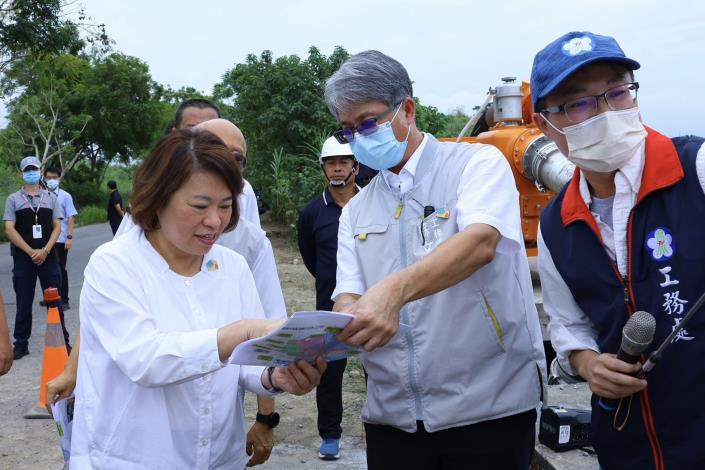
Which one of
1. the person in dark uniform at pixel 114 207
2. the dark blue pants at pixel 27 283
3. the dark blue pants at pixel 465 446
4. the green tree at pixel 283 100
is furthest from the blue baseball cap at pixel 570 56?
the green tree at pixel 283 100

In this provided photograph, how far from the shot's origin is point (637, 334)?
1.87 m

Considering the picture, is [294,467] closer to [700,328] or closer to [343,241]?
[343,241]

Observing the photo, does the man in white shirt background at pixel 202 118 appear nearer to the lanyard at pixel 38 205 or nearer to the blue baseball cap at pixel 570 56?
the blue baseball cap at pixel 570 56

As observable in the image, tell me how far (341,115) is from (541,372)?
47.3 inches

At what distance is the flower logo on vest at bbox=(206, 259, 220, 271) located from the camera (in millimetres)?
2454

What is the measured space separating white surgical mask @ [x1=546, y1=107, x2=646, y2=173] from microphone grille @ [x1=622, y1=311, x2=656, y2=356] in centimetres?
49

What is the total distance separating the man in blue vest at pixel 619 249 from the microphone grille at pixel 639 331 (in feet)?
0.34

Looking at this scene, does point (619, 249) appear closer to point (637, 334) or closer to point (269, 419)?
point (637, 334)

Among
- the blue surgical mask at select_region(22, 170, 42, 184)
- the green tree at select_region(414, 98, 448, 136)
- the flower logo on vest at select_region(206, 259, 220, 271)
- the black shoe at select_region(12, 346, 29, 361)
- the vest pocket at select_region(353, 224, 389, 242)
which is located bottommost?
the black shoe at select_region(12, 346, 29, 361)

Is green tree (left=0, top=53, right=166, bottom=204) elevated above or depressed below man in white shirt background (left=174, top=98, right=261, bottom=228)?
above

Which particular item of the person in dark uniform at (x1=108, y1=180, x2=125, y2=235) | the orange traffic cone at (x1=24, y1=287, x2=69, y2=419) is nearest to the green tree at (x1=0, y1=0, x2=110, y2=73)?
the person in dark uniform at (x1=108, y1=180, x2=125, y2=235)

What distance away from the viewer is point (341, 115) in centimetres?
277

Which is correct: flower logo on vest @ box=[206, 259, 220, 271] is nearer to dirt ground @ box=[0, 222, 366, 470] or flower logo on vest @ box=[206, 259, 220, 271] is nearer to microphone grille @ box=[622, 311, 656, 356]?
microphone grille @ box=[622, 311, 656, 356]

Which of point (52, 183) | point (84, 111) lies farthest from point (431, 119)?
point (84, 111)
